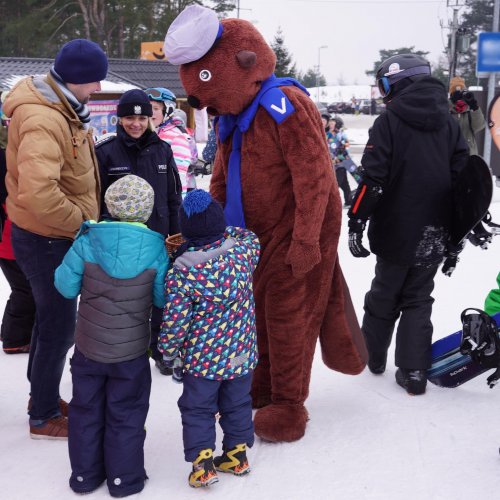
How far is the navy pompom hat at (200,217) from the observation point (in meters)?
2.52

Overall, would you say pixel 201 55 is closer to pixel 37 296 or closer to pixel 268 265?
pixel 268 265

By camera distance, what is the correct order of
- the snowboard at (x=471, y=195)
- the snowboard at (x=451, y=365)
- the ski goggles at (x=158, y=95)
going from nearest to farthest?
the snowboard at (x=471, y=195) < the snowboard at (x=451, y=365) < the ski goggles at (x=158, y=95)

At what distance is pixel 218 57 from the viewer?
9.42 feet

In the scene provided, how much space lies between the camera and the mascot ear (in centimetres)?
285

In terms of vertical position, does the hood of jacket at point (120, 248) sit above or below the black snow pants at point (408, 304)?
above

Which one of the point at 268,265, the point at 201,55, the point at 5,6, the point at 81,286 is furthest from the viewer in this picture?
the point at 5,6

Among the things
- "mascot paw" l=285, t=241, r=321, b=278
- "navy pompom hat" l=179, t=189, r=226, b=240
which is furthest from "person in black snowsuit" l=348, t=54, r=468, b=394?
"navy pompom hat" l=179, t=189, r=226, b=240

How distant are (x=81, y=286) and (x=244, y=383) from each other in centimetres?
79

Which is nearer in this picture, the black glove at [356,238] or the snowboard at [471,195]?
the snowboard at [471,195]

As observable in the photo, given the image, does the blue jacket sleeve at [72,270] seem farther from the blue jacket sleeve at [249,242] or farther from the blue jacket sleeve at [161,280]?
the blue jacket sleeve at [249,242]

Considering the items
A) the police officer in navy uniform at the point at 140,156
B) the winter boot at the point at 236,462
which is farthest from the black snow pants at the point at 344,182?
the winter boot at the point at 236,462

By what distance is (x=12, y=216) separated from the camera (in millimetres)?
2889

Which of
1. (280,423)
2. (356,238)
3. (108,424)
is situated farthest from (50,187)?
(356,238)

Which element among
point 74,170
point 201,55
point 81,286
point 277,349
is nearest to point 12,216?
point 74,170
